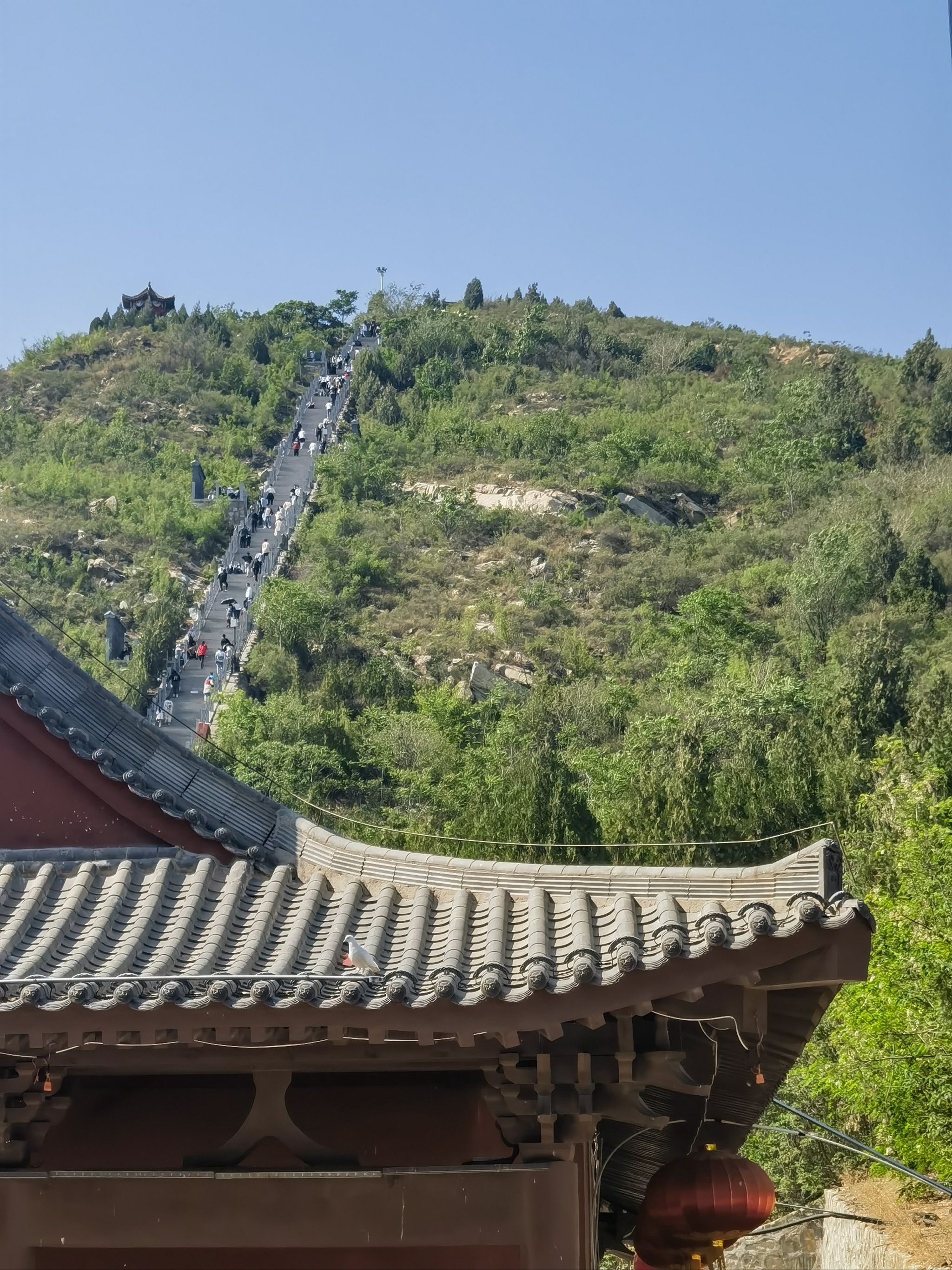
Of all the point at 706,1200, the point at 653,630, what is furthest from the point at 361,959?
the point at 653,630

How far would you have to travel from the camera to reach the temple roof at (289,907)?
411cm

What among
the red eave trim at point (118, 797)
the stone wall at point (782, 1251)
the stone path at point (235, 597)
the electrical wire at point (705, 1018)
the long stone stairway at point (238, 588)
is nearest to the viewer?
the electrical wire at point (705, 1018)

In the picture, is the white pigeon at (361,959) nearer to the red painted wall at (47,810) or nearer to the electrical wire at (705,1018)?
Answer: the electrical wire at (705,1018)

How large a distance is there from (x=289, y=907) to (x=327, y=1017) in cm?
90

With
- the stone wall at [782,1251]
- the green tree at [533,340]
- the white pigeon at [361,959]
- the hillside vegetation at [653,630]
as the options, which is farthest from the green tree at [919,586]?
the white pigeon at [361,959]

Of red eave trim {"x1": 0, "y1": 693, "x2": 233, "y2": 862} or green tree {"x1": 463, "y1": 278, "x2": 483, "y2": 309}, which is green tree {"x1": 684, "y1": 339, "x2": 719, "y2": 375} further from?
red eave trim {"x1": 0, "y1": 693, "x2": 233, "y2": 862}

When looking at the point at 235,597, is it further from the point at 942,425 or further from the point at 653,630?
the point at 942,425

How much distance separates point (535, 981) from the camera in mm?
4082

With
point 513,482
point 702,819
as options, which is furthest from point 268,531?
point 702,819

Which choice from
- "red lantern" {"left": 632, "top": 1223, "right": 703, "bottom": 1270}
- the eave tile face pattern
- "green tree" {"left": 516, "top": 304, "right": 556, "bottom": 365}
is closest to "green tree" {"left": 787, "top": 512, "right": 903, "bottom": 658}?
"green tree" {"left": 516, "top": 304, "right": 556, "bottom": 365}

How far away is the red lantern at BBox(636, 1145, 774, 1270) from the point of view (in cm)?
571

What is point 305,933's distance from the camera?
186 inches

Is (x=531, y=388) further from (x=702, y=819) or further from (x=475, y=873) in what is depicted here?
(x=475, y=873)

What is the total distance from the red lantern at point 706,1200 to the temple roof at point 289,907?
1559 millimetres
